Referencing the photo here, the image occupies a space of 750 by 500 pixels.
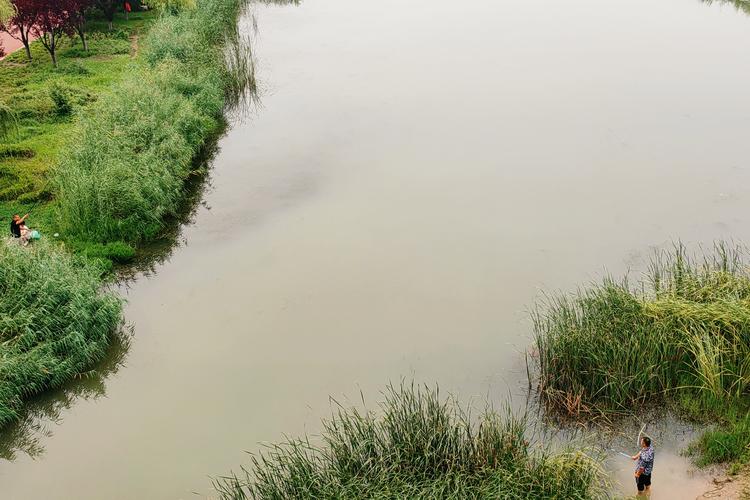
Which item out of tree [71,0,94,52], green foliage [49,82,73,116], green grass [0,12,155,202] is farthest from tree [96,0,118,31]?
green foliage [49,82,73,116]

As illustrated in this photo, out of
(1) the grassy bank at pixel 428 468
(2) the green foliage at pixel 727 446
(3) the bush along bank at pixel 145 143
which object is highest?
(3) the bush along bank at pixel 145 143

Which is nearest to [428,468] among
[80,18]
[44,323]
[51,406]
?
[51,406]

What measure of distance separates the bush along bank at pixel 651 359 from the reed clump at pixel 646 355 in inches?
0.5

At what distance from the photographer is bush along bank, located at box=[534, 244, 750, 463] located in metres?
8.78

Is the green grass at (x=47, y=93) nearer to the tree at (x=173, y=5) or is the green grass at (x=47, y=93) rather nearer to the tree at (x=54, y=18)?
the tree at (x=54, y=18)

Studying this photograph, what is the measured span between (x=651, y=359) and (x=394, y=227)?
6776mm

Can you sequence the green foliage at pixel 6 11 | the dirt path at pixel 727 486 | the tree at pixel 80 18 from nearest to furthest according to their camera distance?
the dirt path at pixel 727 486 → the green foliage at pixel 6 11 → the tree at pixel 80 18

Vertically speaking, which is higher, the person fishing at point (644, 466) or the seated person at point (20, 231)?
the seated person at point (20, 231)

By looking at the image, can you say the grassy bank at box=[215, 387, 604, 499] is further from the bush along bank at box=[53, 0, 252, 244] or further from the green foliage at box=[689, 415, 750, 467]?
the bush along bank at box=[53, 0, 252, 244]

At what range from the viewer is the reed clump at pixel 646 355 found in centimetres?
880

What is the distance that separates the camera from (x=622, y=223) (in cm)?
1426

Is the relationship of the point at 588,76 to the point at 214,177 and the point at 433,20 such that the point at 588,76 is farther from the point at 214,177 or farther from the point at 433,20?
the point at 214,177

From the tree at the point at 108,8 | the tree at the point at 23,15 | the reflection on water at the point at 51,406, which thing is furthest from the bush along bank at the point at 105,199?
the tree at the point at 108,8

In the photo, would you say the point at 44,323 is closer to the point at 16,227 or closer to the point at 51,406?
the point at 51,406
